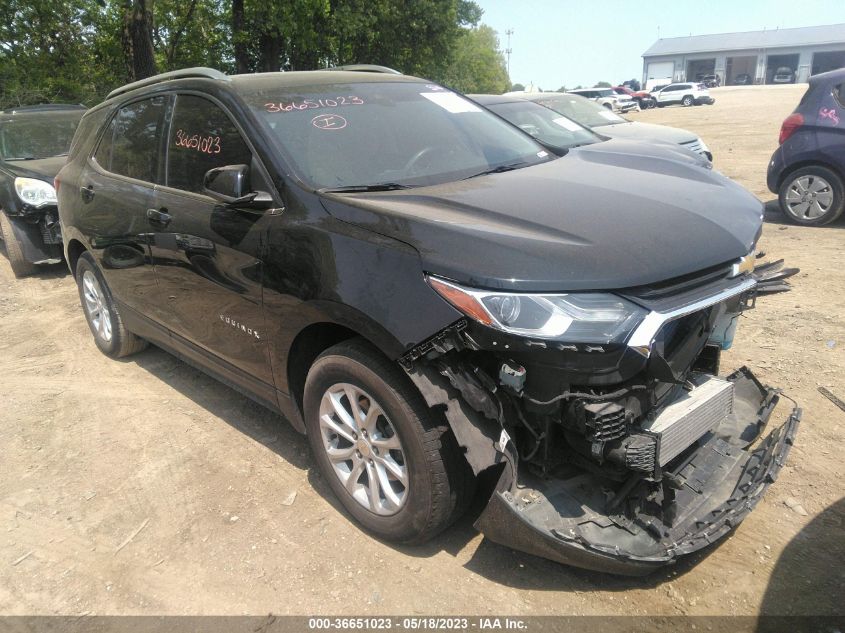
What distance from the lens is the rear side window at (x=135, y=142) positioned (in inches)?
151

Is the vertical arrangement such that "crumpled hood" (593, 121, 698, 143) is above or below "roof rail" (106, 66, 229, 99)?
below

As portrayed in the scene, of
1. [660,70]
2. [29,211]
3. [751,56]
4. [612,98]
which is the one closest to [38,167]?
[29,211]

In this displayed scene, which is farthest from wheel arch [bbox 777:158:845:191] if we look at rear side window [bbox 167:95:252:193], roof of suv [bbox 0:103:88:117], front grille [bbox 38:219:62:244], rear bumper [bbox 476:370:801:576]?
roof of suv [bbox 0:103:88:117]

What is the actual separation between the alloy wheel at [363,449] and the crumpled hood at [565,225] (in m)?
0.71

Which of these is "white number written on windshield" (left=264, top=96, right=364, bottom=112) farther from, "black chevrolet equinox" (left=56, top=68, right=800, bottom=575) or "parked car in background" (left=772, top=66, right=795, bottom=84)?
Answer: "parked car in background" (left=772, top=66, right=795, bottom=84)

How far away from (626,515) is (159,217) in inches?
112

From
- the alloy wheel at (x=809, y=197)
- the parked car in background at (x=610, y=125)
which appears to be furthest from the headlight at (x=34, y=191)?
the alloy wheel at (x=809, y=197)

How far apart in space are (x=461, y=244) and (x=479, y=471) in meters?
0.80

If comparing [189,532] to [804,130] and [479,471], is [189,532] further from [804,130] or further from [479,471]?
[804,130]

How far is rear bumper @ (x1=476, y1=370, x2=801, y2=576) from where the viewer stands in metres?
2.24

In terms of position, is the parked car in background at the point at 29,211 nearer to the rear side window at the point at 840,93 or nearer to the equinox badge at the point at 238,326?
the equinox badge at the point at 238,326

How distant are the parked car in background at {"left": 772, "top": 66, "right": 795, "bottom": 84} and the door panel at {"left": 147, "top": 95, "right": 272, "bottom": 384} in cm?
8040

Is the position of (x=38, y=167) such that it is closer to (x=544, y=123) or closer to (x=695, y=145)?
(x=544, y=123)

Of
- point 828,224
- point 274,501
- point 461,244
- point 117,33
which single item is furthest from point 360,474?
point 117,33
